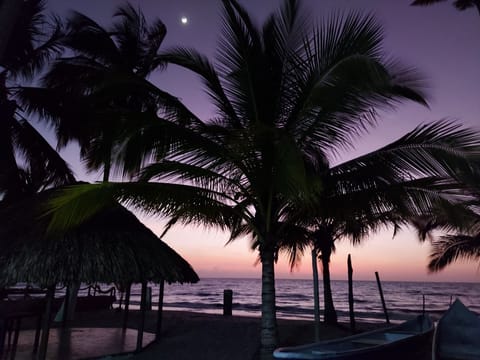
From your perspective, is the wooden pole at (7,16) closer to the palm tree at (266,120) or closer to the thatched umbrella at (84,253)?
the palm tree at (266,120)

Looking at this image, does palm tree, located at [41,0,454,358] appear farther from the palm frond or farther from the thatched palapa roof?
the palm frond

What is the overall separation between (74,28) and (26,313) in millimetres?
9514

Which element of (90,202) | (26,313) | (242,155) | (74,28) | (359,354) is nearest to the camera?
(90,202)

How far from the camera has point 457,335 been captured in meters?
7.80

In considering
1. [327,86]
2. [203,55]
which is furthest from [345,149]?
[203,55]

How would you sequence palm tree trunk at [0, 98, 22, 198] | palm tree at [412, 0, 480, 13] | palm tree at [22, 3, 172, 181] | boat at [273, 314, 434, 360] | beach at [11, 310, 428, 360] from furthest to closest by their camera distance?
palm tree at [412, 0, 480, 13] < palm tree at [22, 3, 172, 181] < palm tree trunk at [0, 98, 22, 198] < beach at [11, 310, 428, 360] < boat at [273, 314, 434, 360]

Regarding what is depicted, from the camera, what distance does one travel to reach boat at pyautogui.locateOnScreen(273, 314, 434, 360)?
5.31 m

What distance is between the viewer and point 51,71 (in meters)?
12.8

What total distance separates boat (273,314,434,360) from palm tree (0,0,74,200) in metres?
9.20

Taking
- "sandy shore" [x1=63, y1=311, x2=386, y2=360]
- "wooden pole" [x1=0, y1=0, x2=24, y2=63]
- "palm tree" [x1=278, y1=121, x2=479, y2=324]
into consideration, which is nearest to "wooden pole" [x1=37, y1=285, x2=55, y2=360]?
"sandy shore" [x1=63, y1=311, x2=386, y2=360]

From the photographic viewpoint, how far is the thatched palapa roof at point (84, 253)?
5.76m

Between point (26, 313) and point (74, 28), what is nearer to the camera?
point (26, 313)

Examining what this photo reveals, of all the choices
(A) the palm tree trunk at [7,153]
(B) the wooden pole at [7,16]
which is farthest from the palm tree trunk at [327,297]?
(B) the wooden pole at [7,16]

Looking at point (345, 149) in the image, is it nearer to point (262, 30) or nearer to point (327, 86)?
point (327, 86)
